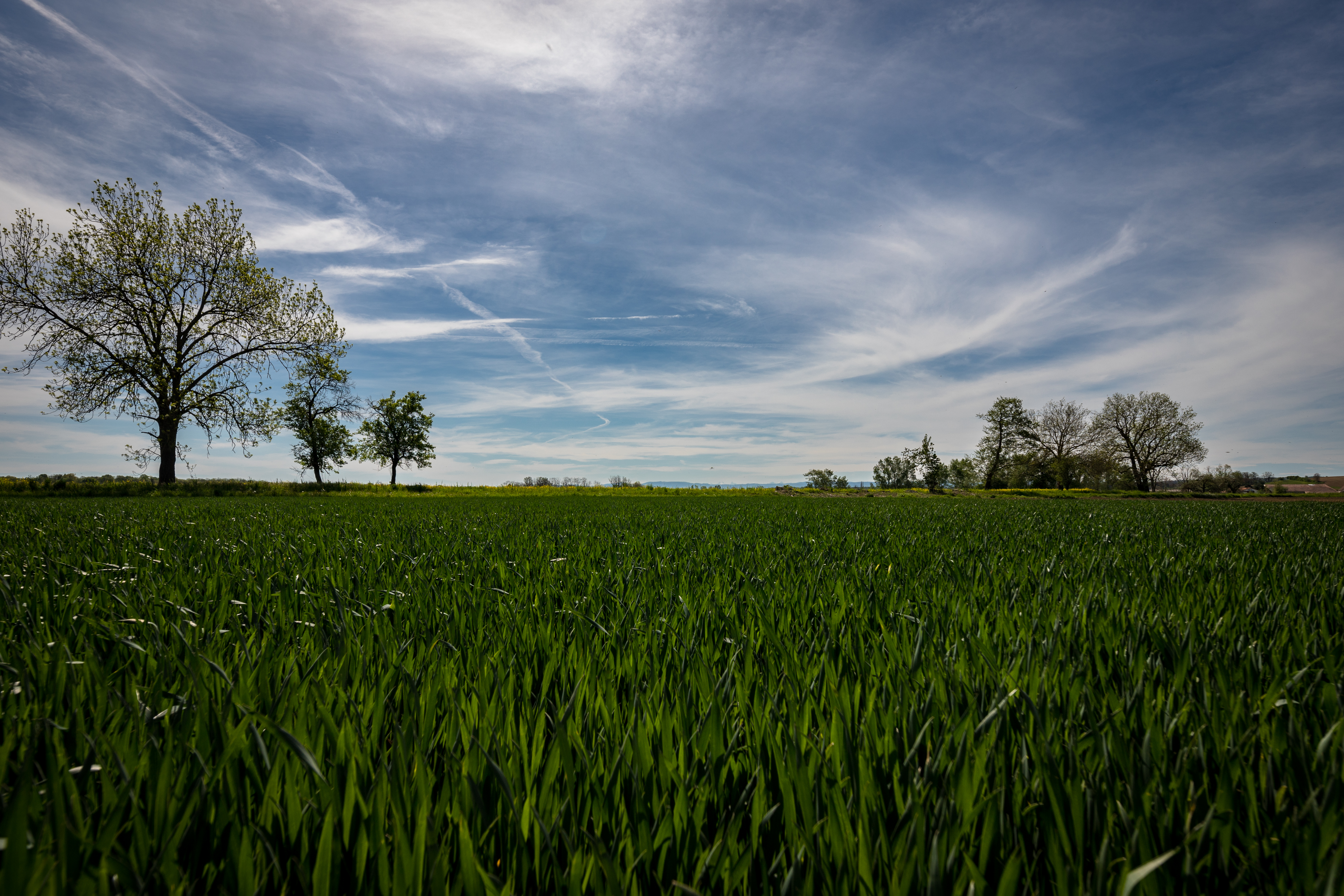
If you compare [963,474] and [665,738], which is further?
[963,474]

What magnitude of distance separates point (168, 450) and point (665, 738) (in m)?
37.9

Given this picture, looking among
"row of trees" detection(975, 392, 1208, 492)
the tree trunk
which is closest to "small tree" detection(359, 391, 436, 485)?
the tree trunk

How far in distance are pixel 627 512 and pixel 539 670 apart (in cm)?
975

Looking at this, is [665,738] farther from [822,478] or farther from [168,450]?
[822,478]

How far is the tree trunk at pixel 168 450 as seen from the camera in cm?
2727

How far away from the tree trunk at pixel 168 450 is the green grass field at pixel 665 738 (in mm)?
33638

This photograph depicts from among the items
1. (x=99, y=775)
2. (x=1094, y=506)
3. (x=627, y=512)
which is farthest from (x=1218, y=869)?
(x=1094, y=506)

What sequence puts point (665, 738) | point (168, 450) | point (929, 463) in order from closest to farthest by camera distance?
point (665, 738), point (168, 450), point (929, 463)

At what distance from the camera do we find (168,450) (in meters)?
27.4

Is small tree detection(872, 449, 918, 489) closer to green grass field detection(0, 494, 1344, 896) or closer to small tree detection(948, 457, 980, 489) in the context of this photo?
small tree detection(948, 457, 980, 489)

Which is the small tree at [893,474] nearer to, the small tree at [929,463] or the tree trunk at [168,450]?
the small tree at [929,463]

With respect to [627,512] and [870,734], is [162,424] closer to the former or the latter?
[627,512]

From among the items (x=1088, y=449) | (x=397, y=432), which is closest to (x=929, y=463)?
(x=1088, y=449)

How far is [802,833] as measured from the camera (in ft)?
3.02
